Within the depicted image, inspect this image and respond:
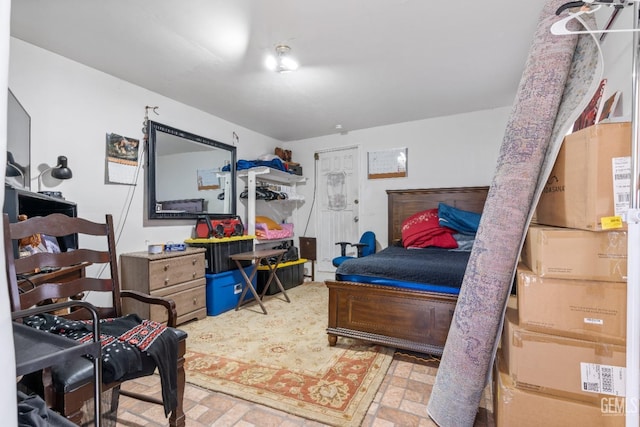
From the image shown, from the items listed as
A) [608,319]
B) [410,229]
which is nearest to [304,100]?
[410,229]

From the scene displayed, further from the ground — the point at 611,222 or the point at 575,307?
the point at 611,222

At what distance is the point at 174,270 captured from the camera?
2.77 metres

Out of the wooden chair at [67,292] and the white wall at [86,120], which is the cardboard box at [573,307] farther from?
the white wall at [86,120]

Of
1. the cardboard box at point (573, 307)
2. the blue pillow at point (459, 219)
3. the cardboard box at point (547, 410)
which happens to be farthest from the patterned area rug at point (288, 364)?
the blue pillow at point (459, 219)

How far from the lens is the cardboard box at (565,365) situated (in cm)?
105

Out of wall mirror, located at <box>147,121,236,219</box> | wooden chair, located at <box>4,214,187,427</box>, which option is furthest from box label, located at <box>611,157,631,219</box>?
wall mirror, located at <box>147,121,236,219</box>

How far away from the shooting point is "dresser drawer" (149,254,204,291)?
2.59m

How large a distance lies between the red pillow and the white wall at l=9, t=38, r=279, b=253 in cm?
268

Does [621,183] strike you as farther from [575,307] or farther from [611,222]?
[575,307]

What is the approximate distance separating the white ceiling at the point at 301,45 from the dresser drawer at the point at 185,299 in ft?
6.55

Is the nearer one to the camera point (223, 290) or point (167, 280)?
point (167, 280)

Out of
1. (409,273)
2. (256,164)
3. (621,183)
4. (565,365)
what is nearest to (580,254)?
(621,183)

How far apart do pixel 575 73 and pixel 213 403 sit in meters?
2.52

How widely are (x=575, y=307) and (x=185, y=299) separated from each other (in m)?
2.95
